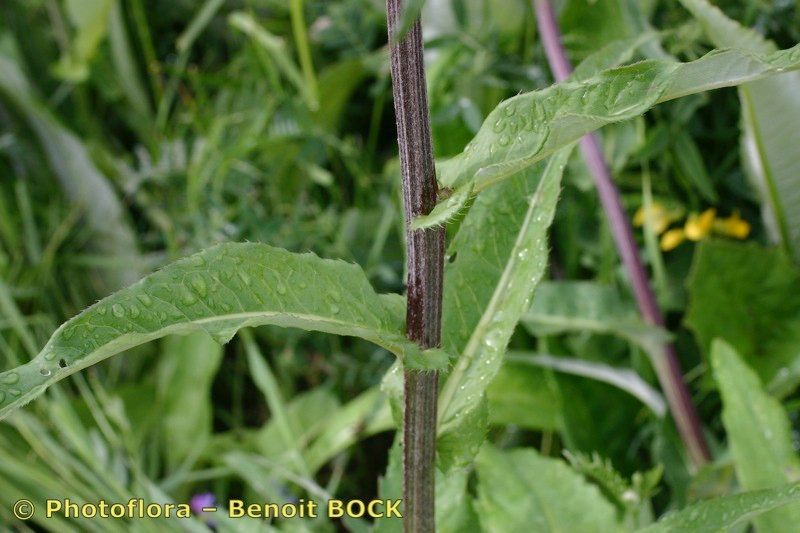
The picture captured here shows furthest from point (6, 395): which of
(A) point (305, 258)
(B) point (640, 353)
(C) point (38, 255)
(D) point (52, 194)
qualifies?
(D) point (52, 194)

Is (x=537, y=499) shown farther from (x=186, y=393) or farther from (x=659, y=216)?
(x=186, y=393)

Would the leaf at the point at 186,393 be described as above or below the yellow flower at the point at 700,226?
below

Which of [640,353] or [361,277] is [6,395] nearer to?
[361,277]

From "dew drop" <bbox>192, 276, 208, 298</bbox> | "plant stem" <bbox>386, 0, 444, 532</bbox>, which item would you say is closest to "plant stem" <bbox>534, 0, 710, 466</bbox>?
"plant stem" <bbox>386, 0, 444, 532</bbox>

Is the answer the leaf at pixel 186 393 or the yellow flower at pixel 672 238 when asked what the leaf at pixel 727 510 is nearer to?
the yellow flower at pixel 672 238

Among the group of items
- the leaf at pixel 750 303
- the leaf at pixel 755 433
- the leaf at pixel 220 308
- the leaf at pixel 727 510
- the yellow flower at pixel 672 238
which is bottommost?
the leaf at pixel 727 510

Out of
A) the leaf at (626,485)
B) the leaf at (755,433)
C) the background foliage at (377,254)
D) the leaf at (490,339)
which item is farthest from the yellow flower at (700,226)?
the leaf at (490,339)

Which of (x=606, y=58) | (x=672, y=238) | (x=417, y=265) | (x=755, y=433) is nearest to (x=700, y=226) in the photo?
(x=672, y=238)
